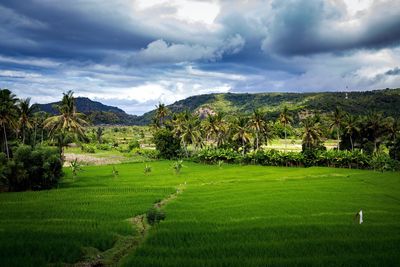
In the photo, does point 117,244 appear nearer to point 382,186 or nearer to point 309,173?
point 382,186

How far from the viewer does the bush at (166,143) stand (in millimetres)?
105812

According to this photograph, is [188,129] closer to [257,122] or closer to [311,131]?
[257,122]

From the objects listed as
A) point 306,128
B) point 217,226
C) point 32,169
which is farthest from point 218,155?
point 217,226

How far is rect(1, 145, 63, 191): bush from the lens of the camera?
47.8 m

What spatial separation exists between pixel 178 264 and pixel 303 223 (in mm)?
12840

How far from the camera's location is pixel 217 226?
24.9 m

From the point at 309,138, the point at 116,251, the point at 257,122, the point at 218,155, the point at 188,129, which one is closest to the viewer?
the point at 116,251

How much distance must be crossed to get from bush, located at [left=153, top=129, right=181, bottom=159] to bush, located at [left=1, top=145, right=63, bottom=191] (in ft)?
178

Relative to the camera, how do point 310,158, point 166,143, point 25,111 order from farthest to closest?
point 166,143 < point 310,158 < point 25,111

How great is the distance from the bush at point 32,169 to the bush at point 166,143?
54.2 meters

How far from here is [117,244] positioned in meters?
20.8

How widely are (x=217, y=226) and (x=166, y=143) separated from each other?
82233mm

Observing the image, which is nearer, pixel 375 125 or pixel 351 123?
pixel 351 123

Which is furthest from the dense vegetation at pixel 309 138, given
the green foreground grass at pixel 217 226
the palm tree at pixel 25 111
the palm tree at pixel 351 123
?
the palm tree at pixel 25 111
